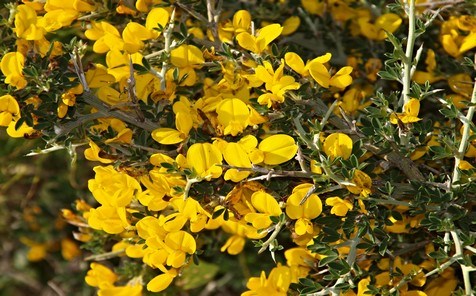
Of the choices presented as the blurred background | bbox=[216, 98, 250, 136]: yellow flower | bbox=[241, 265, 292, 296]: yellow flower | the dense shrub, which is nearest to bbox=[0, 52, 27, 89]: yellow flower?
the dense shrub

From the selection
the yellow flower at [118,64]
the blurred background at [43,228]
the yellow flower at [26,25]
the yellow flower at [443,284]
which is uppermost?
the yellow flower at [26,25]

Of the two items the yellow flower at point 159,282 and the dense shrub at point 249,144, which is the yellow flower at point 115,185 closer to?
the dense shrub at point 249,144

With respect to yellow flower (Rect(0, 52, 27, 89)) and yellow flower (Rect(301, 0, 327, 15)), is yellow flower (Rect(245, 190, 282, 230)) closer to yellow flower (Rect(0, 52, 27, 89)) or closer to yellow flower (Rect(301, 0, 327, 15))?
yellow flower (Rect(0, 52, 27, 89))

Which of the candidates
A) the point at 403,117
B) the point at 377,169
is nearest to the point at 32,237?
the point at 377,169

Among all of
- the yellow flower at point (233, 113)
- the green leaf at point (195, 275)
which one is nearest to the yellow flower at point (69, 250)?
the green leaf at point (195, 275)

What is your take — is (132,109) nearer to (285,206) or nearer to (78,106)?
(78,106)

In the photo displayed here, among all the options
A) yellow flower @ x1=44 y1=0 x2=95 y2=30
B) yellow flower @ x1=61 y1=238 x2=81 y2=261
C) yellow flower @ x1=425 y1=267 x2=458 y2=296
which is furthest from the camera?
yellow flower @ x1=61 y1=238 x2=81 y2=261
